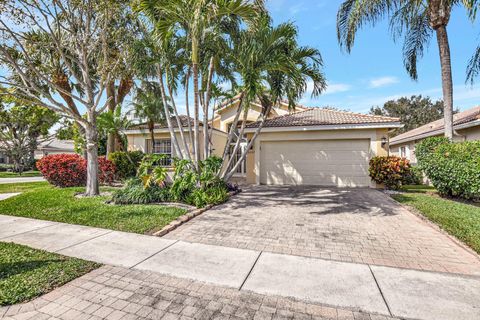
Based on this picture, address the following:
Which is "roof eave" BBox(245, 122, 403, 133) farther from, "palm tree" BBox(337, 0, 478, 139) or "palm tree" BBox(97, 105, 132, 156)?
"palm tree" BBox(97, 105, 132, 156)

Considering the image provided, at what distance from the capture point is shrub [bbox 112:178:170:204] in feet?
27.1

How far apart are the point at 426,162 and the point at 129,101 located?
15.8m

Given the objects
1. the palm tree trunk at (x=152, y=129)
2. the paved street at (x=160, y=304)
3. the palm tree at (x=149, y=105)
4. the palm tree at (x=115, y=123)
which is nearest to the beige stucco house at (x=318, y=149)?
the palm tree at (x=149, y=105)

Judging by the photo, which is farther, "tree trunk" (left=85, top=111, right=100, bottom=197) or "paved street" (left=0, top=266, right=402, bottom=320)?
"tree trunk" (left=85, top=111, right=100, bottom=197)

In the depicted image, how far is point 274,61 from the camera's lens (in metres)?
7.81

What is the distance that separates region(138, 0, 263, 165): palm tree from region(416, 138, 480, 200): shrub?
27.9 feet

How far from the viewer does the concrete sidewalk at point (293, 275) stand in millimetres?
2961

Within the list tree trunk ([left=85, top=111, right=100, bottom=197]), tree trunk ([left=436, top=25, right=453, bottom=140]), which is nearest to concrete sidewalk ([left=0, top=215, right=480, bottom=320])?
tree trunk ([left=85, top=111, right=100, bottom=197])

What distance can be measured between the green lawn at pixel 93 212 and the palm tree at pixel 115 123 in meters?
5.11

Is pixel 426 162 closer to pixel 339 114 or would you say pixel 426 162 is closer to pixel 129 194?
pixel 339 114

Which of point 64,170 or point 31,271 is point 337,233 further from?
point 64,170

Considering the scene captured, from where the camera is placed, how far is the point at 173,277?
3.61m

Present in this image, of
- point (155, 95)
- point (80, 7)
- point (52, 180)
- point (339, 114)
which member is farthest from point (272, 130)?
point (52, 180)

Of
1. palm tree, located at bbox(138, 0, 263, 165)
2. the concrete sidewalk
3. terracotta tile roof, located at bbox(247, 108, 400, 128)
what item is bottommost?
the concrete sidewalk
